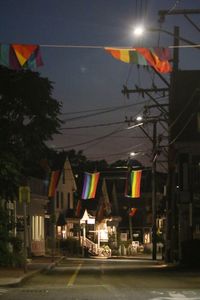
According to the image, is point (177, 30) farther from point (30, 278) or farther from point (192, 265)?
point (30, 278)

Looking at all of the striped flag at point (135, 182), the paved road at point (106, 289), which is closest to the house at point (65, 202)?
the striped flag at point (135, 182)

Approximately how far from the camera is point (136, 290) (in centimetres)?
2002

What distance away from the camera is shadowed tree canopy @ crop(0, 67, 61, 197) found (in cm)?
3138

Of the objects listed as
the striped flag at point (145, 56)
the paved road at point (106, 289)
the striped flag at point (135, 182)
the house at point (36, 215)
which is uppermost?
the striped flag at point (145, 56)

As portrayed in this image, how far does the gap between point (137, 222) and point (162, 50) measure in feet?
219

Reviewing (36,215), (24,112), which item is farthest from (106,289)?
(36,215)

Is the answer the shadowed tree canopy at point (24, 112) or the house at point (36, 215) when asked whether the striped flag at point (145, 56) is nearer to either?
the shadowed tree canopy at point (24, 112)

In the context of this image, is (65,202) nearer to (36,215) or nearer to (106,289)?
(36,215)

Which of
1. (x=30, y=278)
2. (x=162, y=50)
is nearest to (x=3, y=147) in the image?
(x=30, y=278)

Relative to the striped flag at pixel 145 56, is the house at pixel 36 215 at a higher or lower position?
lower

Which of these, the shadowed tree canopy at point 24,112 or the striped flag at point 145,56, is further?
the shadowed tree canopy at point 24,112

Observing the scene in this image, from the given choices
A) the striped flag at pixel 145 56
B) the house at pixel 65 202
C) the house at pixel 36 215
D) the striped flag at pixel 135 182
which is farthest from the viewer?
the house at pixel 65 202

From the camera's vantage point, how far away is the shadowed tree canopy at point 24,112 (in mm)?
31375

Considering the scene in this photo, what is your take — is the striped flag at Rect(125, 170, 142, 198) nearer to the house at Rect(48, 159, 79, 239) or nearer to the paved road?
the house at Rect(48, 159, 79, 239)
